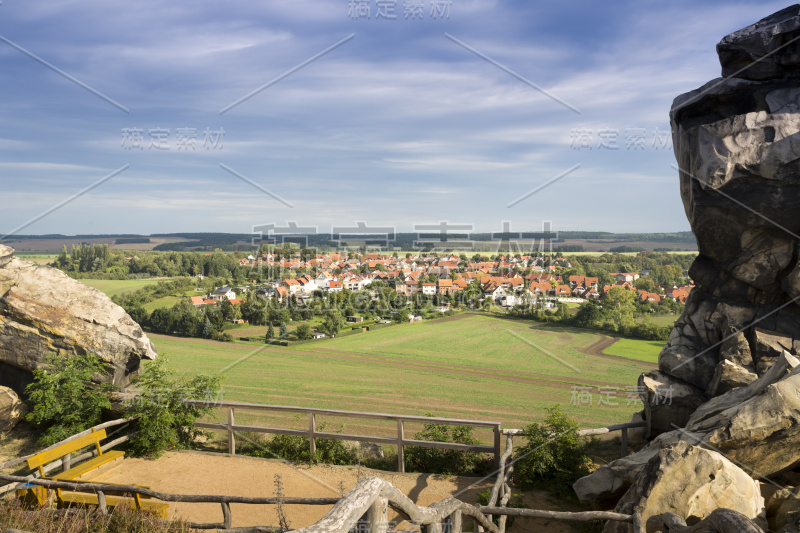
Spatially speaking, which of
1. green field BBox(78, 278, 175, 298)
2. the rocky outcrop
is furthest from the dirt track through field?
green field BBox(78, 278, 175, 298)

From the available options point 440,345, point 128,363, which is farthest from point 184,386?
point 440,345

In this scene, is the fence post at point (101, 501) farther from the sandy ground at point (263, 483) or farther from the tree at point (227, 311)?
the tree at point (227, 311)

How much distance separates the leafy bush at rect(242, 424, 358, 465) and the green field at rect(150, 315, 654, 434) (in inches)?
162

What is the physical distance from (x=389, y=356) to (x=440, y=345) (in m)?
3.73

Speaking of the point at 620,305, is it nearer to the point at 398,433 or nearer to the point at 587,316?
the point at 587,316

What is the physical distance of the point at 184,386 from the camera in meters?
9.27

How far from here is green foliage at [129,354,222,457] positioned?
856 centimetres

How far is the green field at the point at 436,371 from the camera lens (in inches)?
615

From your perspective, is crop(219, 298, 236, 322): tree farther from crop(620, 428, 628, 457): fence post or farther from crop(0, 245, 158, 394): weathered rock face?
crop(620, 428, 628, 457): fence post

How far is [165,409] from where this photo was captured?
8.70 m

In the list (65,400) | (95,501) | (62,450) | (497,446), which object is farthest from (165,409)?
(497,446)

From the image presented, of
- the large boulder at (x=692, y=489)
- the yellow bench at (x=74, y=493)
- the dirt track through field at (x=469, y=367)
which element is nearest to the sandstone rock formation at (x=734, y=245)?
the large boulder at (x=692, y=489)

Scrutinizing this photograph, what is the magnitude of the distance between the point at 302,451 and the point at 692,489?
6275mm

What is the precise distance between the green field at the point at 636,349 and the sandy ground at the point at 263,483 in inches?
706
